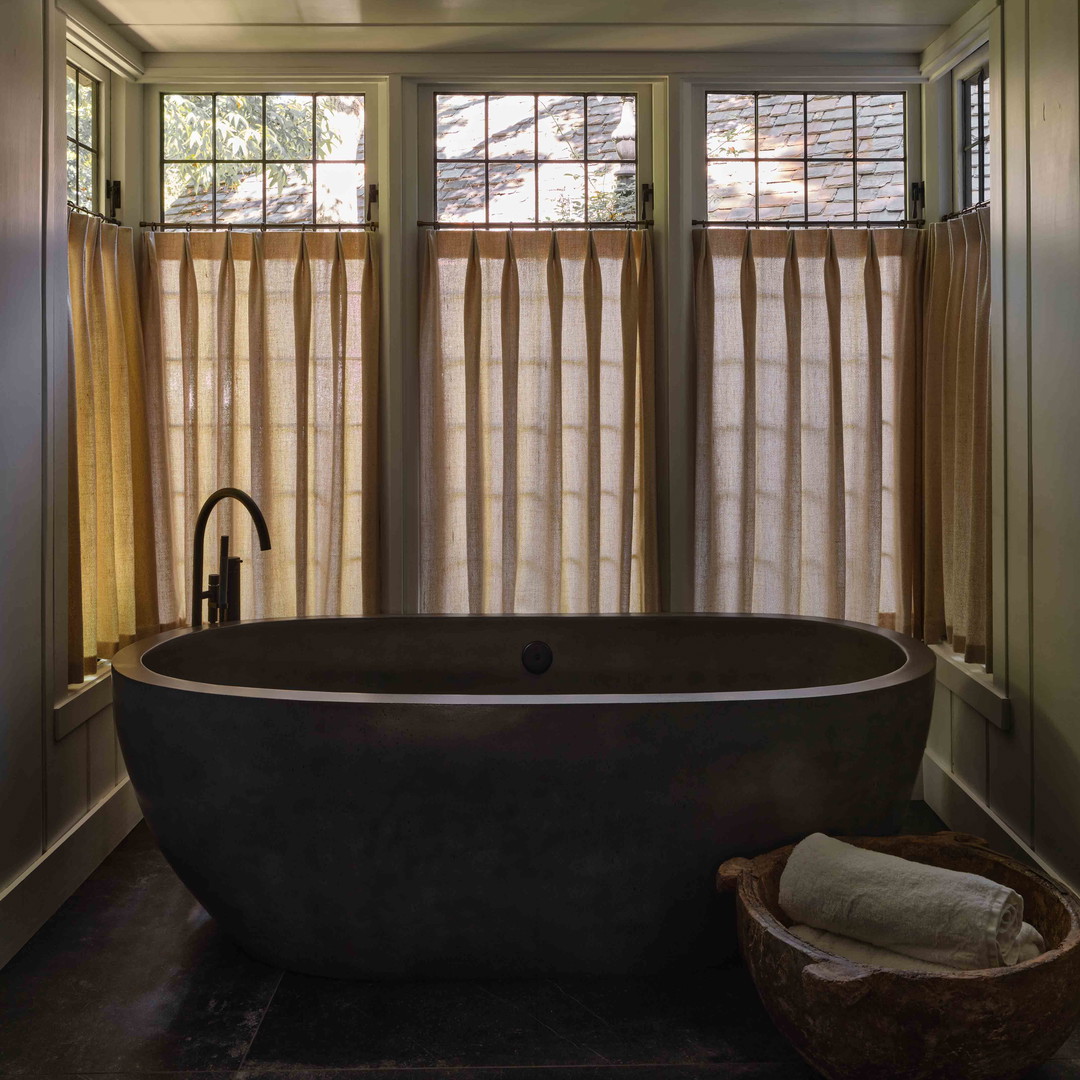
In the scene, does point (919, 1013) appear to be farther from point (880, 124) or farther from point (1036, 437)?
point (880, 124)

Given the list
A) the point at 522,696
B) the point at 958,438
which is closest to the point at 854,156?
the point at 958,438

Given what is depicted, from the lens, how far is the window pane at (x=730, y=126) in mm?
3189

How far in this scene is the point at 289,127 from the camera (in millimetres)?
3182

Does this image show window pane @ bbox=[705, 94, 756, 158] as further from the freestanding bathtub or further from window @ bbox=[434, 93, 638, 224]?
the freestanding bathtub

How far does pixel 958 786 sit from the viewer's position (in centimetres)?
280

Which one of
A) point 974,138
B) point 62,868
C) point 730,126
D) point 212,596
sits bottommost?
point 62,868

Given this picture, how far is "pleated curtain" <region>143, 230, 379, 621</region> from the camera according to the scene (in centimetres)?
307

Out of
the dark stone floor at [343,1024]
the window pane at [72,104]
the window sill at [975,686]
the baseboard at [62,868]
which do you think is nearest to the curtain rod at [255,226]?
the window pane at [72,104]

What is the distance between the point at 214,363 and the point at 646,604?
1.59 meters

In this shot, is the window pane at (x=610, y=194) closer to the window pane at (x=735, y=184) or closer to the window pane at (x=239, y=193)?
the window pane at (x=735, y=184)

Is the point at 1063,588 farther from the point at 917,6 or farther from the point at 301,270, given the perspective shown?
the point at 301,270

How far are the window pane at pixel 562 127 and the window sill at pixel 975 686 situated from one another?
1.99m

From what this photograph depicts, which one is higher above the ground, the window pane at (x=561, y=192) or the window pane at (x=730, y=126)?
the window pane at (x=730, y=126)

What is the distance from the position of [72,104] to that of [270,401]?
103cm
